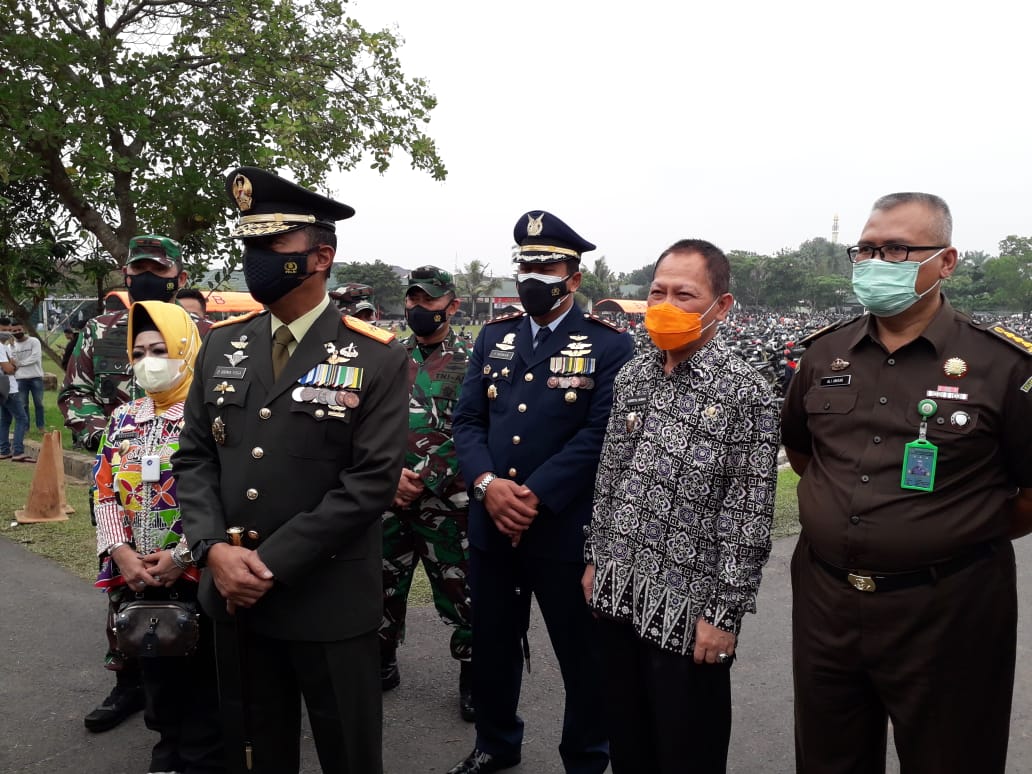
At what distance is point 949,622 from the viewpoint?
2.12 meters

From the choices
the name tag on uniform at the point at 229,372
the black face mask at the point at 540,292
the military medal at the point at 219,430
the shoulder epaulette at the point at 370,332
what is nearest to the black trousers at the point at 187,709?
the military medal at the point at 219,430

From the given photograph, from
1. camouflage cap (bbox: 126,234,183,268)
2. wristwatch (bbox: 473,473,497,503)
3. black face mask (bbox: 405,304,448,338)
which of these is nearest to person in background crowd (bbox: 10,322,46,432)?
camouflage cap (bbox: 126,234,183,268)

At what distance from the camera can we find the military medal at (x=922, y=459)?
2.13 metres

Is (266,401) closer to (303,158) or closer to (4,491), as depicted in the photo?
(303,158)

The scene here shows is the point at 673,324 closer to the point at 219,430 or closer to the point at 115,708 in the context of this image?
the point at 219,430

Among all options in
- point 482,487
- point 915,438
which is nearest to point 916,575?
point 915,438

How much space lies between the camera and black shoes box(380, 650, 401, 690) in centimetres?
380

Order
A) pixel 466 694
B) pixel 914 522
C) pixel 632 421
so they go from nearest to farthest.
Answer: pixel 914 522 → pixel 632 421 → pixel 466 694

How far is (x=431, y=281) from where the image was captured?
12.3ft

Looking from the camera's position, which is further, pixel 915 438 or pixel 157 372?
pixel 157 372

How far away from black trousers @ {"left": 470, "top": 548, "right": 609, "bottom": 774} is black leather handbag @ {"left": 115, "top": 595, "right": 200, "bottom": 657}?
3.50 feet

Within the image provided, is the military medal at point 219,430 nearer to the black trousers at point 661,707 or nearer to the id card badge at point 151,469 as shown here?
the id card badge at point 151,469

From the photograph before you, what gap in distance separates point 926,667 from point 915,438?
64 centimetres

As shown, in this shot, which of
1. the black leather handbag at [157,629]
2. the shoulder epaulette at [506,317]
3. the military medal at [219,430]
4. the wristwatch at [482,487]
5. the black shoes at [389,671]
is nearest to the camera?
the military medal at [219,430]
